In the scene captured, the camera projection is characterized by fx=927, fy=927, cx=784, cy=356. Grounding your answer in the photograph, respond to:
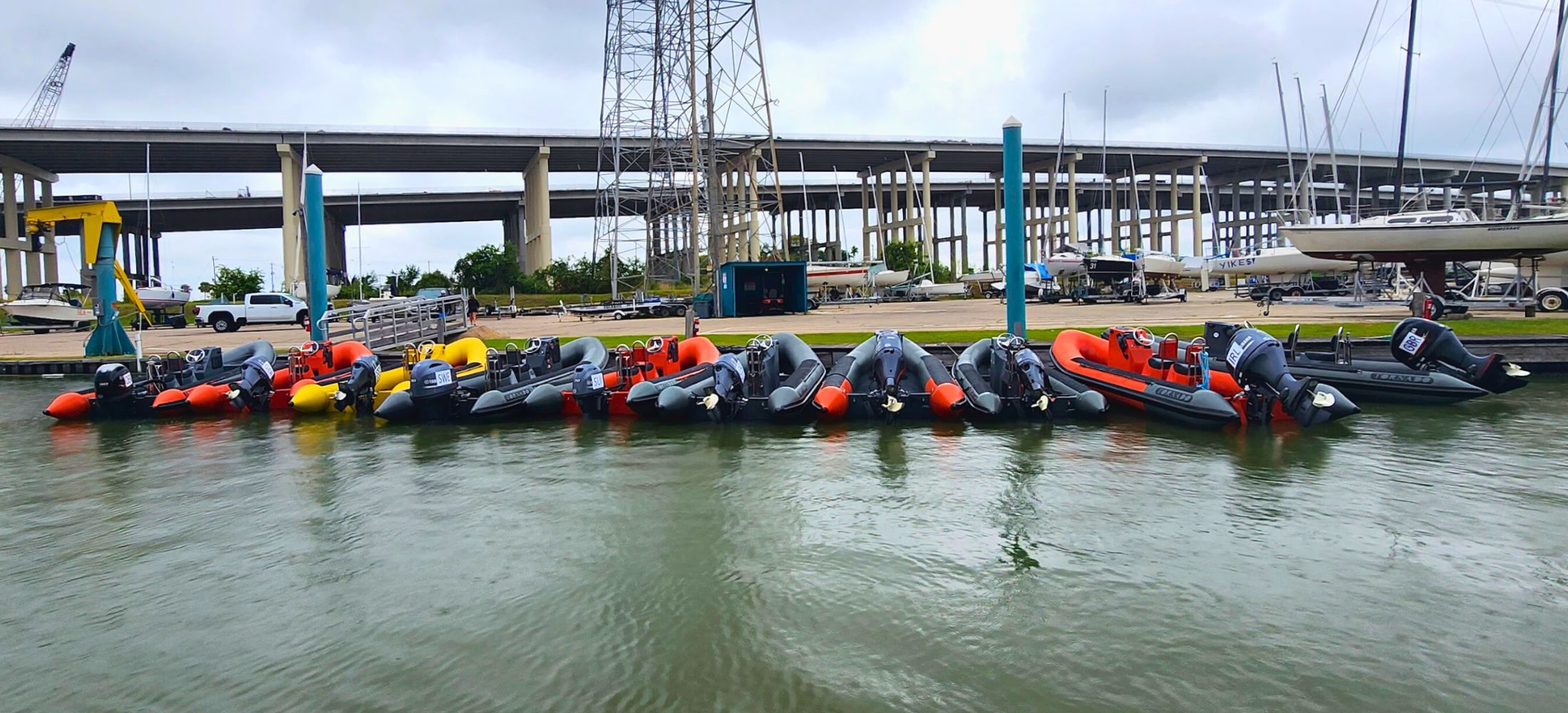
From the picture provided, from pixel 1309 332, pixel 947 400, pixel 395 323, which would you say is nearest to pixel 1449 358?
pixel 1309 332

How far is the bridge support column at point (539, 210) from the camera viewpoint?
70.0 m

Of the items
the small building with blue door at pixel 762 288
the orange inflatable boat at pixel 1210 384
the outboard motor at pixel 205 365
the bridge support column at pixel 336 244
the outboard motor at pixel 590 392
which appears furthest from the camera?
the bridge support column at pixel 336 244

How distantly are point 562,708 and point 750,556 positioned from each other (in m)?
2.85

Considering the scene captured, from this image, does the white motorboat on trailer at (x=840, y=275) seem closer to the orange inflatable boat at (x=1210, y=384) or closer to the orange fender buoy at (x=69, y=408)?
the orange inflatable boat at (x=1210, y=384)

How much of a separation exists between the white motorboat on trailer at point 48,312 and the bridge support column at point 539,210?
32.5 m

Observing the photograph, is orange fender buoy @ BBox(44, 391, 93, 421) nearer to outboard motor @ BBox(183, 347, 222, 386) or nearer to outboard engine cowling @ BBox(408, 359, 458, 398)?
outboard motor @ BBox(183, 347, 222, 386)

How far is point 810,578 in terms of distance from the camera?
23.1 feet

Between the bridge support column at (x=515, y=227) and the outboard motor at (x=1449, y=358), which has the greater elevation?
the bridge support column at (x=515, y=227)

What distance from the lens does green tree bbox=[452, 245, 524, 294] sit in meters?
72.5

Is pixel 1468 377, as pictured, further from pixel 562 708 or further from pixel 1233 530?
pixel 562 708

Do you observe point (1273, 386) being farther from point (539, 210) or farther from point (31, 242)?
point (31, 242)

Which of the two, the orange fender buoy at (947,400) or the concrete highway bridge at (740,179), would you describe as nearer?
the orange fender buoy at (947,400)

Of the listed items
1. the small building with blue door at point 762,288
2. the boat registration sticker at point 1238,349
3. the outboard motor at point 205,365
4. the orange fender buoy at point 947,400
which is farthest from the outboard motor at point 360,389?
the small building with blue door at point 762,288

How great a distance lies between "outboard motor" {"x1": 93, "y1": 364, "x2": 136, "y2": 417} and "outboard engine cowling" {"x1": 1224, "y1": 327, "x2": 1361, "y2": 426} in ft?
61.3
